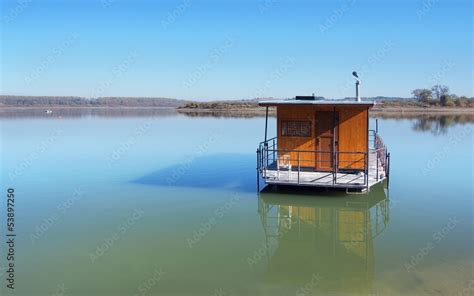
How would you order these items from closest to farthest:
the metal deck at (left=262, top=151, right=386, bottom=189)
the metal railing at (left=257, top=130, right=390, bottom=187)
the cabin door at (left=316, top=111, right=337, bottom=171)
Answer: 1. the metal deck at (left=262, top=151, right=386, bottom=189)
2. the metal railing at (left=257, top=130, right=390, bottom=187)
3. the cabin door at (left=316, top=111, right=337, bottom=171)

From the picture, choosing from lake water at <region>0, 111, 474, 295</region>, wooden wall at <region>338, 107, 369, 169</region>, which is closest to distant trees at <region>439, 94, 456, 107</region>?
lake water at <region>0, 111, 474, 295</region>

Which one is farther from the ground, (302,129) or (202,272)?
(302,129)

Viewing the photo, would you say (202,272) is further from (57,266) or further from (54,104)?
(54,104)

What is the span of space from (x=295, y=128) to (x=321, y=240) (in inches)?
205

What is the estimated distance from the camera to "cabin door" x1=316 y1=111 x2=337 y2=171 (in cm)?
1398

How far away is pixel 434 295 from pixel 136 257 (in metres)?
5.58

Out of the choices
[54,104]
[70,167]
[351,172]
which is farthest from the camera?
A: [54,104]

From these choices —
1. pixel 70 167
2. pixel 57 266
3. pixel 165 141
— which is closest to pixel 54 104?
pixel 165 141

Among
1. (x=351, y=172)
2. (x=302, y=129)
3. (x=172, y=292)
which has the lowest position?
(x=172, y=292)

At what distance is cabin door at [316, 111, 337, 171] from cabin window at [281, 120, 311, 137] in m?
0.33

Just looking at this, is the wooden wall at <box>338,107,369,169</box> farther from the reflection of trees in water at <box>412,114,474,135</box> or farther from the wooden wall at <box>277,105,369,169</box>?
the reflection of trees in water at <box>412,114,474,135</box>

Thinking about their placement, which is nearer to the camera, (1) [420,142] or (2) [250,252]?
(2) [250,252]

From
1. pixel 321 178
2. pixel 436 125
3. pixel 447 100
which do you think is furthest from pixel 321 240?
pixel 447 100

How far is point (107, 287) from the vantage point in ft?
24.4
